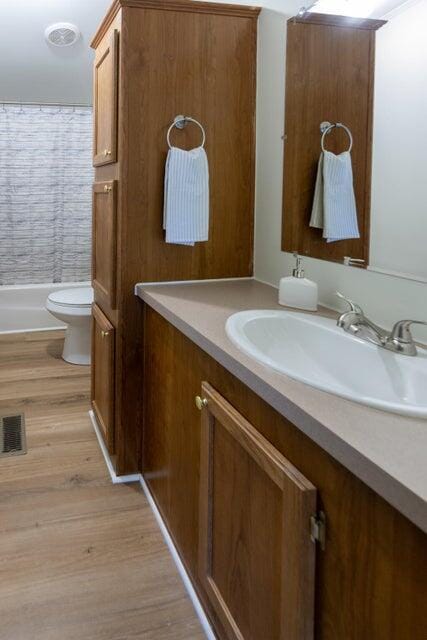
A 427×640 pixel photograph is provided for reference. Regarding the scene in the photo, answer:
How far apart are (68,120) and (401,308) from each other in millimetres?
3791

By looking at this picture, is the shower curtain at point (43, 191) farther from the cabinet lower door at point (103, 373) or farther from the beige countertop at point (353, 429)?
the beige countertop at point (353, 429)

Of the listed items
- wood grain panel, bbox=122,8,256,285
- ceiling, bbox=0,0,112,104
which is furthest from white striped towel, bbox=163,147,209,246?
ceiling, bbox=0,0,112,104

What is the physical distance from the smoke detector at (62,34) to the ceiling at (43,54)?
0.09 feet

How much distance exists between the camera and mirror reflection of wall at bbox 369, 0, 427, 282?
4.24 ft

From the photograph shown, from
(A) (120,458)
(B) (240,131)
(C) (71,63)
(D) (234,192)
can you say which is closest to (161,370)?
(A) (120,458)

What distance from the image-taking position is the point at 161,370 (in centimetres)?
191

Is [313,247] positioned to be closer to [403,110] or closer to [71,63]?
[403,110]

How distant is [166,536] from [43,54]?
121 inches

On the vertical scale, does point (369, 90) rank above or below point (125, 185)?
above

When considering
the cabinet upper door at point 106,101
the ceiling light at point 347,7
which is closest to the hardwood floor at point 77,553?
the cabinet upper door at point 106,101

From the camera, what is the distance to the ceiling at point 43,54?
311 cm

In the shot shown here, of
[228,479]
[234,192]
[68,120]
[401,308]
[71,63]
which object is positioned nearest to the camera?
[228,479]

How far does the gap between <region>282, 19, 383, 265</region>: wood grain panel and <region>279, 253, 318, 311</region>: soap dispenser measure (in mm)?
120

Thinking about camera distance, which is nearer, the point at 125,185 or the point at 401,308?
the point at 401,308
